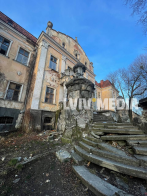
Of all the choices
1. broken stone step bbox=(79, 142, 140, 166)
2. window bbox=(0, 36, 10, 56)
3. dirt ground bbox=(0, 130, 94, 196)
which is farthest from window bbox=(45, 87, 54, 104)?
broken stone step bbox=(79, 142, 140, 166)

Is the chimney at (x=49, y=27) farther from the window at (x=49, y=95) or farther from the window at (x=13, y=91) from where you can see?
the window at (x=13, y=91)

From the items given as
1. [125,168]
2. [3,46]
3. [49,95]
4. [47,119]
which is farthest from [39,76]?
[125,168]

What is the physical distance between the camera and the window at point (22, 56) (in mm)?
7857

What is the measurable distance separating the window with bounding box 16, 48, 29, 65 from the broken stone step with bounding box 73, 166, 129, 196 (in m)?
9.51

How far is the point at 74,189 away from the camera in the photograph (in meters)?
1.50

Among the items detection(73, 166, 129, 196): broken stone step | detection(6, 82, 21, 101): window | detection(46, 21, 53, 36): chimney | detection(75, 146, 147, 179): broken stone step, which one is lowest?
detection(73, 166, 129, 196): broken stone step

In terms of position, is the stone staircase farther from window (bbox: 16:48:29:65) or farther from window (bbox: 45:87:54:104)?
window (bbox: 16:48:29:65)

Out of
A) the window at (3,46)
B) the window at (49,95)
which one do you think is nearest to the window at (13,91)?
the window at (49,95)

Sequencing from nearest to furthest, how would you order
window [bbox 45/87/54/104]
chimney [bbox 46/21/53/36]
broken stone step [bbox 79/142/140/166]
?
broken stone step [bbox 79/142/140/166], window [bbox 45/87/54/104], chimney [bbox 46/21/53/36]

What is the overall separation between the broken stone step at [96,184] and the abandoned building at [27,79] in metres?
5.67

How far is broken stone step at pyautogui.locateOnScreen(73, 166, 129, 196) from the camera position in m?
1.25

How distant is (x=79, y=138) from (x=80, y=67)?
4201 mm

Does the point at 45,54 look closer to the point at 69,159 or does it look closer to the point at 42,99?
the point at 42,99

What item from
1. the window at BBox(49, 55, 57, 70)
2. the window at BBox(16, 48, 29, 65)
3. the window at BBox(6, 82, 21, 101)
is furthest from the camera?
the window at BBox(49, 55, 57, 70)
